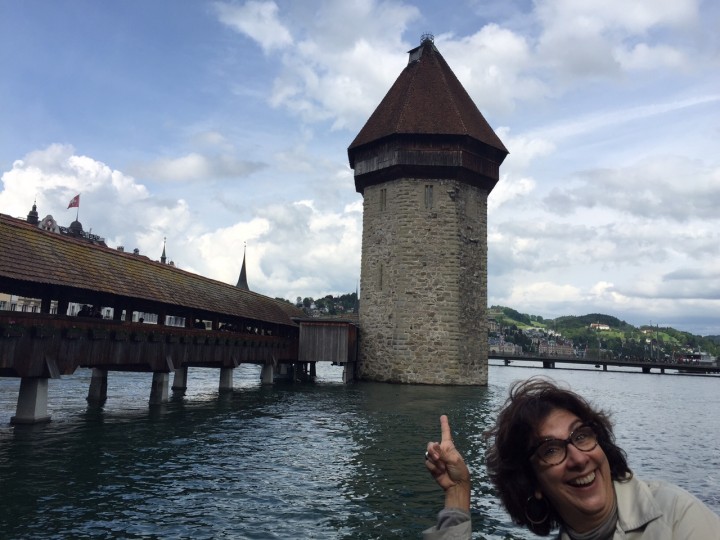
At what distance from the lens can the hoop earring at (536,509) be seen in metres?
2.02

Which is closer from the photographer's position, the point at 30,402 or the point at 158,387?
the point at 30,402

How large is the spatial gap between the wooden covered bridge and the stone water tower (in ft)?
24.9

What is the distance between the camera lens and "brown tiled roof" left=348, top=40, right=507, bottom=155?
26062 millimetres

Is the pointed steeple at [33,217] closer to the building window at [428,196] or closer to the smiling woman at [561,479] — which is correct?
the building window at [428,196]

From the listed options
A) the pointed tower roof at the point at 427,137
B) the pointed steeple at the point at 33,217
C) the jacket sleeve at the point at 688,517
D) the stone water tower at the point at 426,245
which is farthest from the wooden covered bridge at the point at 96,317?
the pointed steeple at the point at 33,217

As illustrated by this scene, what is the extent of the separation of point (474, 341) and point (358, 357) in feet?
18.8

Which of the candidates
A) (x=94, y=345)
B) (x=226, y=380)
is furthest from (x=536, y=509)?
(x=226, y=380)

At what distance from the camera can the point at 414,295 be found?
2553 cm

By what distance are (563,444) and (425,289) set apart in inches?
934

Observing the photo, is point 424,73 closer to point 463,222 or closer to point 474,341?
point 463,222

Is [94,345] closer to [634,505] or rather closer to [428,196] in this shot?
[634,505]

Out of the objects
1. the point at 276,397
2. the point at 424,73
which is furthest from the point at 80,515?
the point at 424,73

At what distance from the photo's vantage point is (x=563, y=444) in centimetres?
186

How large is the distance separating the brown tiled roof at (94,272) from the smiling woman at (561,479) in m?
11.1
